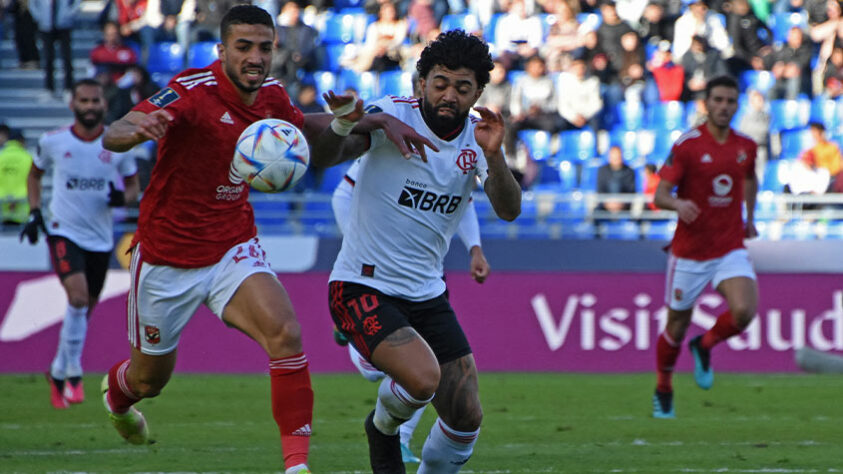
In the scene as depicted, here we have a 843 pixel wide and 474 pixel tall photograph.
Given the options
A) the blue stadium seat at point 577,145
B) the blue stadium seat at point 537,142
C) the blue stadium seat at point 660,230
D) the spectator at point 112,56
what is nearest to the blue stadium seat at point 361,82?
the blue stadium seat at point 537,142

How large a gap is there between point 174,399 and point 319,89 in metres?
9.27

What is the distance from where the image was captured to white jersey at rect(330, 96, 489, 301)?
248 inches

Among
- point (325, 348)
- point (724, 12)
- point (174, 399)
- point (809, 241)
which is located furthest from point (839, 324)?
point (724, 12)

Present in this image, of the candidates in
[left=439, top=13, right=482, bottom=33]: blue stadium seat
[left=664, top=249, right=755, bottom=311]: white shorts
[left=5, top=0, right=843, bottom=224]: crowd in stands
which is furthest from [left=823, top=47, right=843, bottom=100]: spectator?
[left=664, top=249, right=755, bottom=311]: white shorts

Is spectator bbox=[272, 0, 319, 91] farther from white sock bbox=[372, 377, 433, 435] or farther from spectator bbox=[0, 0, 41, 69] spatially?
white sock bbox=[372, 377, 433, 435]

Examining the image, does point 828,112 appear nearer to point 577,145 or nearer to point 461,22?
point 577,145

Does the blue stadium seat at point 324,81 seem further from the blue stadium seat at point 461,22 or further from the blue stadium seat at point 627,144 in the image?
the blue stadium seat at point 627,144

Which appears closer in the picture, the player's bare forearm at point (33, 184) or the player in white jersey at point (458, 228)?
the player in white jersey at point (458, 228)

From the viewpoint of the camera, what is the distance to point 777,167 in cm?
1859

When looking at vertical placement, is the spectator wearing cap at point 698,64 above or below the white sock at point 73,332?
above

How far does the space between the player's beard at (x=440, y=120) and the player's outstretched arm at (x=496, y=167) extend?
243 mm

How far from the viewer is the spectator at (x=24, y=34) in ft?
68.9

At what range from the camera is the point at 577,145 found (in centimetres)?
1952

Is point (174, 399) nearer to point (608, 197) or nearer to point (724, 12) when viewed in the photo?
point (608, 197)
